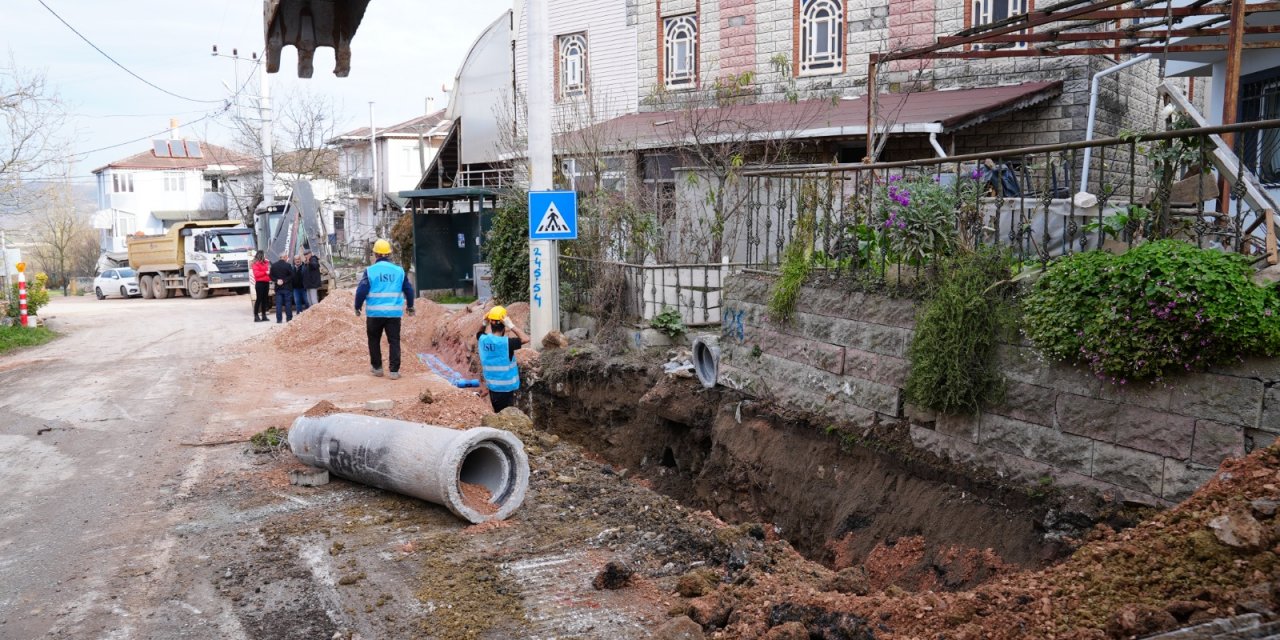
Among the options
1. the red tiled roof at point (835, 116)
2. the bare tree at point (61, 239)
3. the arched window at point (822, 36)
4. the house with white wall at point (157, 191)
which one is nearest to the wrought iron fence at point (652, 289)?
the red tiled roof at point (835, 116)

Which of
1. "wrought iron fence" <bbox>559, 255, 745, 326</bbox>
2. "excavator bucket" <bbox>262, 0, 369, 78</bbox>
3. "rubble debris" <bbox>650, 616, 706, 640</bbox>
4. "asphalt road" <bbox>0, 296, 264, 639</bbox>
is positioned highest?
"excavator bucket" <bbox>262, 0, 369, 78</bbox>

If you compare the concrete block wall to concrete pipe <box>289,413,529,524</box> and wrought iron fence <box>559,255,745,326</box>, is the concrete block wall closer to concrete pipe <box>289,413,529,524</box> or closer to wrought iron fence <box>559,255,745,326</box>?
concrete pipe <box>289,413,529,524</box>

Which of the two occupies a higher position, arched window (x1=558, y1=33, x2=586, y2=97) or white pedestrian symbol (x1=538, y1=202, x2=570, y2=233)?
arched window (x1=558, y1=33, x2=586, y2=97)

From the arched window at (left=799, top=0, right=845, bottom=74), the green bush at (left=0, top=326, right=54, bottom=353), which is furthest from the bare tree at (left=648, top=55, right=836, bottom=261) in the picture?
the green bush at (left=0, top=326, right=54, bottom=353)

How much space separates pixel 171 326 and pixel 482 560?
18.0 m

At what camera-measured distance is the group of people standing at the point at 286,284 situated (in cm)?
2122

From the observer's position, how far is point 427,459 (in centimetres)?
654

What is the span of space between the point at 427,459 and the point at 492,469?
2.00 ft

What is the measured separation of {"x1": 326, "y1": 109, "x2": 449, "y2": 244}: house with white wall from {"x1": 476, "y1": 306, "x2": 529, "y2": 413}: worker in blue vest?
118 ft

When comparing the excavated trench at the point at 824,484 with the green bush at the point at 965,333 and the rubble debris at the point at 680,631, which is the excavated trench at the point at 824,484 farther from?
the rubble debris at the point at 680,631

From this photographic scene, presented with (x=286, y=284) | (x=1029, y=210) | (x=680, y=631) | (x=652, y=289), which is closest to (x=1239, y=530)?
→ (x=680, y=631)

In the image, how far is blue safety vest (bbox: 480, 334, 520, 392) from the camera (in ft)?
33.4

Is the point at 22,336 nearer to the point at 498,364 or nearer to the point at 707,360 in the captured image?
the point at 498,364

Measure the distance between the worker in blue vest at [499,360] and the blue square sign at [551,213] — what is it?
2208mm
